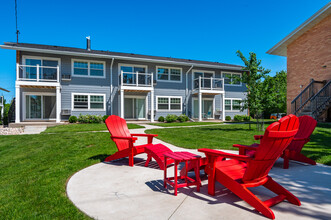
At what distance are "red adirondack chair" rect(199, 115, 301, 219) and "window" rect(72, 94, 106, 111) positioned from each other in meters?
15.9

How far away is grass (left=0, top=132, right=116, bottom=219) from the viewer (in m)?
2.54

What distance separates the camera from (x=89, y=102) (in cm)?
1720

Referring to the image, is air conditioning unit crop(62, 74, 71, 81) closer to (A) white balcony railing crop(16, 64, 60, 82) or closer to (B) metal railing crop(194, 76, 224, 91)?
(A) white balcony railing crop(16, 64, 60, 82)

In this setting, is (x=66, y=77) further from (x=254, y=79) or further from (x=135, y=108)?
(x=254, y=79)

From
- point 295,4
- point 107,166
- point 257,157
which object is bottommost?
point 107,166

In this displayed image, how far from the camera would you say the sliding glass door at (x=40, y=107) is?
16.3m

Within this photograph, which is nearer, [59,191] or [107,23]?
[59,191]

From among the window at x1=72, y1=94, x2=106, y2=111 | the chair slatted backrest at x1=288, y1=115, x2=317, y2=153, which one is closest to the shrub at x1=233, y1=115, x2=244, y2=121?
the window at x1=72, y1=94, x2=106, y2=111

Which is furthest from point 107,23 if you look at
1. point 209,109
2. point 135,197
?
point 135,197

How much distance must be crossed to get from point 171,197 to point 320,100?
15.3 metres

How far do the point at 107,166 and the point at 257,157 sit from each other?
10.9 feet

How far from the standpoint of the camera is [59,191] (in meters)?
3.11

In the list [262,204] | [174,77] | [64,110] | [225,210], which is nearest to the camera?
A: [262,204]

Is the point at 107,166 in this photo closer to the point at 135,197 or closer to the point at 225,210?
the point at 135,197
